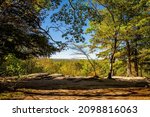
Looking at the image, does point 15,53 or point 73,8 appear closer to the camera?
point 73,8

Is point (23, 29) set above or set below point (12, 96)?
above

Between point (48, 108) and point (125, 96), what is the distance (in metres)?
6.07

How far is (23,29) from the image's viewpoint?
18094 mm

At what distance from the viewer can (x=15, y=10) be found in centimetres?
1631

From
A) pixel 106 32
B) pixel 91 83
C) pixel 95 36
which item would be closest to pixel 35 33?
pixel 91 83

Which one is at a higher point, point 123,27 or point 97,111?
point 123,27

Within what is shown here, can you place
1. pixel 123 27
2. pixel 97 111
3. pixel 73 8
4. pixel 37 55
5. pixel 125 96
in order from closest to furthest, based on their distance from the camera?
pixel 97 111 → pixel 125 96 → pixel 73 8 → pixel 37 55 → pixel 123 27

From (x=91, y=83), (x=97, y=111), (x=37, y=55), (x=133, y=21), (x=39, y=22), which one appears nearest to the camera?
(x=97, y=111)

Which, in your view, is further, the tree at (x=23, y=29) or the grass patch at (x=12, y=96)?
the tree at (x=23, y=29)

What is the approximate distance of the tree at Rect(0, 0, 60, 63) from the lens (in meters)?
15.9

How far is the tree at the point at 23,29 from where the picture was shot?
15938mm

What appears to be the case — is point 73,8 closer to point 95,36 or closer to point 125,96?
point 125,96

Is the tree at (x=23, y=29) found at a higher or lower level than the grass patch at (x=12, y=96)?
higher

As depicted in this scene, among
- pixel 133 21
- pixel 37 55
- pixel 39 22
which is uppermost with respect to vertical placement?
pixel 133 21
